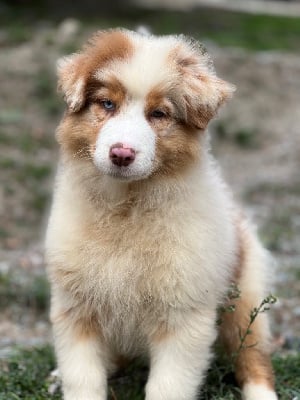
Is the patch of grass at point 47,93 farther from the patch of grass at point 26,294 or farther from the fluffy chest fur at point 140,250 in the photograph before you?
the fluffy chest fur at point 140,250

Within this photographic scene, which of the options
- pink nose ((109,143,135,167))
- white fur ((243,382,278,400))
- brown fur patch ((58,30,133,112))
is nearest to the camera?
pink nose ((109,143,135,167))

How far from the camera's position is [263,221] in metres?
9.34

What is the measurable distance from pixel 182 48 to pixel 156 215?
794mm

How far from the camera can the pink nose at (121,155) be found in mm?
3377

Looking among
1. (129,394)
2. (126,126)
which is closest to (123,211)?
(126,126)

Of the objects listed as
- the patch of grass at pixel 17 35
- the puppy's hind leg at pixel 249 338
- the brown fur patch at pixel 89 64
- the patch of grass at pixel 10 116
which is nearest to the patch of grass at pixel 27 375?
the puppy's hind leg at pixel 249 338

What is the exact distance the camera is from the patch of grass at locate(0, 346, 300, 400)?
14.1ft

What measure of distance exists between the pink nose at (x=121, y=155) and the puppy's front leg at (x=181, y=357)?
0.82 m

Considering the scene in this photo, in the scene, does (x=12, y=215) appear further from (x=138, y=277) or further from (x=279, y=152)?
(x=138, y=277)

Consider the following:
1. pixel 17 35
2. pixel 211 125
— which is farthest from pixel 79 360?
pixel 17 35

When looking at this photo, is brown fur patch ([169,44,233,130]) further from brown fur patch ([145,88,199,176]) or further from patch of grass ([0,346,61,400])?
patch of grass ([0,346,61,400])

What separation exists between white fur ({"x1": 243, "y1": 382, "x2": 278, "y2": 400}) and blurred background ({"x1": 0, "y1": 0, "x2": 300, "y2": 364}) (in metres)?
1.29

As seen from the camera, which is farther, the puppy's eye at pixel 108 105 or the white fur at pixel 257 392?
the white fur at pixel 257 392

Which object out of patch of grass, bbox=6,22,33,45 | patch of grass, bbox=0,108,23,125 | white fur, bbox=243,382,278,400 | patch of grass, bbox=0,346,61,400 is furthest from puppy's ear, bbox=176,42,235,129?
patch of grass, bbox=6,22,33,45
